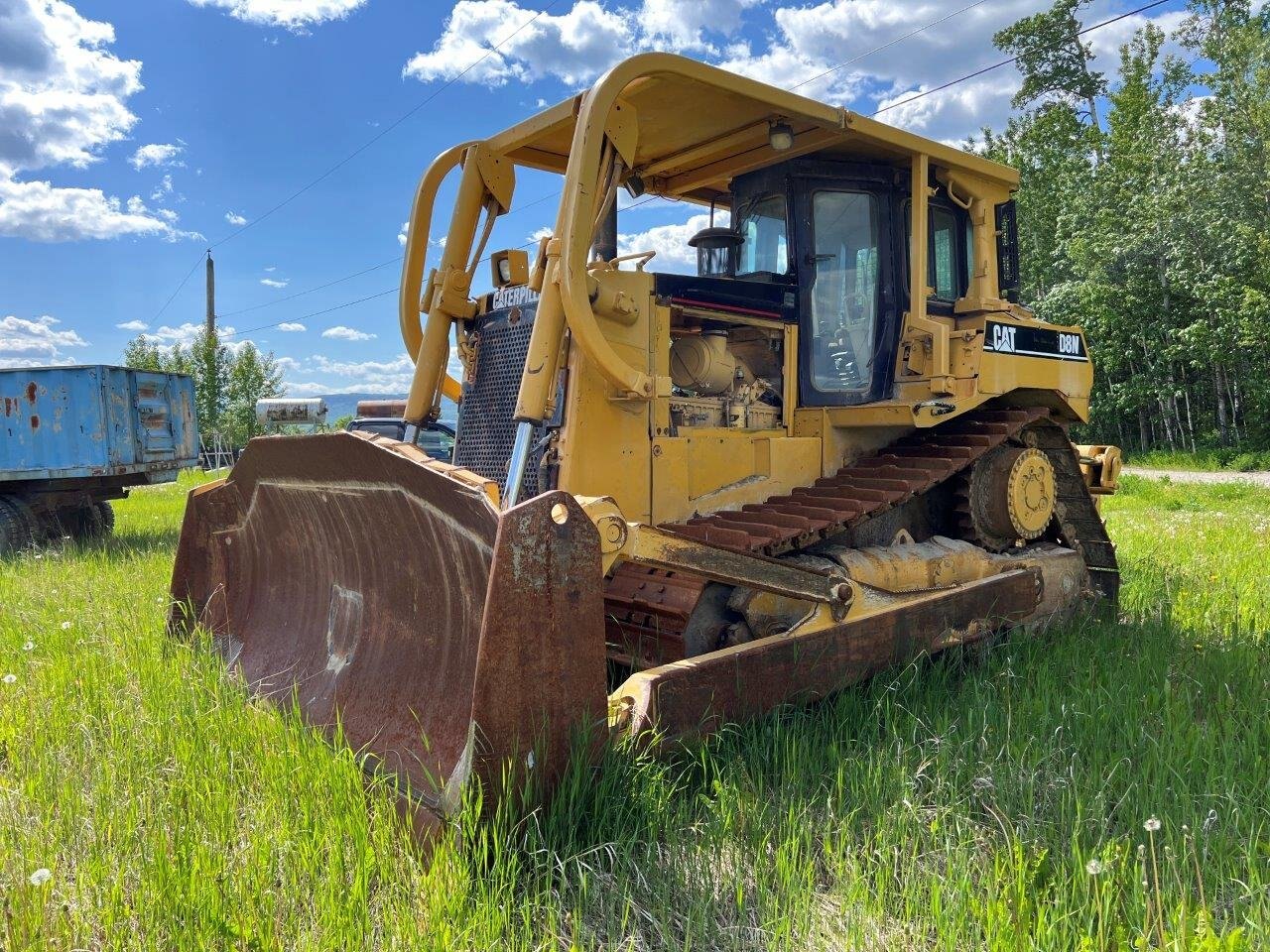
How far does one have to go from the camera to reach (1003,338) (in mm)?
5250

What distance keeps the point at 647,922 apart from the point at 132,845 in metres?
1.49

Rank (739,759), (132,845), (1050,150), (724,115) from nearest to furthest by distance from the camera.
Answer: (132,845) → (739,759) → (724,115) → (1050,150)

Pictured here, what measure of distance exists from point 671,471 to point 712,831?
78.6 inches

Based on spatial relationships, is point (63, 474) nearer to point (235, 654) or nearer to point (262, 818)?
point (235, 654)

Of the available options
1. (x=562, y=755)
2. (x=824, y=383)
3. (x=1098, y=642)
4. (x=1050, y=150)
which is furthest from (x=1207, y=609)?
(x=1050, y=150)

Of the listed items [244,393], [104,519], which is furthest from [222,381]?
[104,519]

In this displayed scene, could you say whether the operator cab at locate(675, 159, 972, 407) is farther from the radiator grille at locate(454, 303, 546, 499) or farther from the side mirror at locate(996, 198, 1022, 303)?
the radiator grille at locate(454, 303, 546, 499)

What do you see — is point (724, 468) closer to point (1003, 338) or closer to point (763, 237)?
point (763, 237)

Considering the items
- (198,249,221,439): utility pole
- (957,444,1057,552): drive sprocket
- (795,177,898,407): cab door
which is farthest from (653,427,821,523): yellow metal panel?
(198,249,221,439): utility pole

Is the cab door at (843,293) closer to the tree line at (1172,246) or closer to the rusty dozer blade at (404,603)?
the rusty dozer blade at (404,603)

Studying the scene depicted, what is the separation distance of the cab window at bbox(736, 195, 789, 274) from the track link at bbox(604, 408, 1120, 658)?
1.24 m

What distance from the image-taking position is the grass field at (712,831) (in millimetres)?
2188

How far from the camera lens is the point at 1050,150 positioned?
27281 mm

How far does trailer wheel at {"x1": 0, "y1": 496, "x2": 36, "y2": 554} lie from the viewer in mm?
9648
